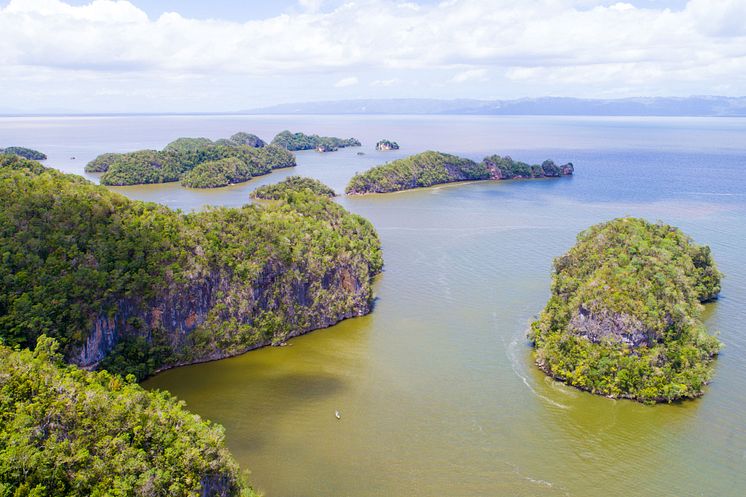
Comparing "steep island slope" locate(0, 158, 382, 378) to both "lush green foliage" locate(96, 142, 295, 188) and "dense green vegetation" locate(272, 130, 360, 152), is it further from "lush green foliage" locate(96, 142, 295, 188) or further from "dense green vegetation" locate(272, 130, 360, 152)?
"dense green vegetation" locate(272, 130, 360, 152)

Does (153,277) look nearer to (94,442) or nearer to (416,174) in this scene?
(94,442)

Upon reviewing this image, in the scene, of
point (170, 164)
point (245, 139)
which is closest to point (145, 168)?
point (170, 164)

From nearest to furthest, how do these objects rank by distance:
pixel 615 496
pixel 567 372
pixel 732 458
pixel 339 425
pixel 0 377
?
1. pixel 0 377
2. pixel 615 496
3. pixel 732 458
4. pixel 339 425
5. pixel 567 372

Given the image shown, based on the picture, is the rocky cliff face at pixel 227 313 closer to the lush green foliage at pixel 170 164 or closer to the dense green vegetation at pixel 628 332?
the dense green vegetation at pixel 628 332

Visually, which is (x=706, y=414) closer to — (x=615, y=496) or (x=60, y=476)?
(x=615, y=496)

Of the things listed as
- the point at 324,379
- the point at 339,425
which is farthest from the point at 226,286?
the point at 339,425
